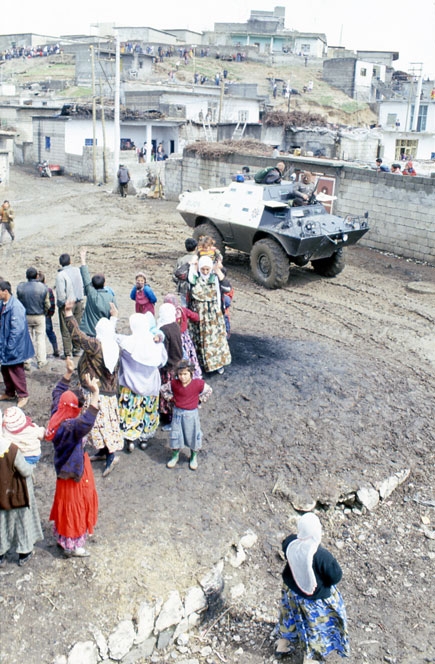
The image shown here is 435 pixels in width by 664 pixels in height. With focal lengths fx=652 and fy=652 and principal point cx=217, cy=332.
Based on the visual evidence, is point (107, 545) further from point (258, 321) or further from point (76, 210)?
point (76, 210)

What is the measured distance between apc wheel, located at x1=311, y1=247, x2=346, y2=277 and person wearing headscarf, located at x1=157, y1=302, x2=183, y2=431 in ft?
20.1

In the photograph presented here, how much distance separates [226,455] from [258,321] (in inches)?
150

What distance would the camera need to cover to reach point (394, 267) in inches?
522

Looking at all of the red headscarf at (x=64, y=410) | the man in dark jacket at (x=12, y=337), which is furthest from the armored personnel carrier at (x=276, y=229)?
the red headscarf at (x=64, y=410)

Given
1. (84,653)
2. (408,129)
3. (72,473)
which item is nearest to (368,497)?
(72,473)

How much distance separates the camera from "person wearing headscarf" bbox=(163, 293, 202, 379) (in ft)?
21.7

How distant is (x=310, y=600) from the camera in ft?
13.2

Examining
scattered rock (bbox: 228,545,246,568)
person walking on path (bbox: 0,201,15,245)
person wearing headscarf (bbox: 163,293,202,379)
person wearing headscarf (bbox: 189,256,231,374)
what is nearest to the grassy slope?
person walking on path (bbox: 0,201,15,245)

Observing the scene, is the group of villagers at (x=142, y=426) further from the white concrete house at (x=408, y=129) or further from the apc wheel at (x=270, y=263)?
the white concrete house at (x=408, y=129)

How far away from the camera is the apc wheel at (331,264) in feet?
39.3

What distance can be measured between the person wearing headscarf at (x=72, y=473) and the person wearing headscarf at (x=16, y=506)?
19 centimetres

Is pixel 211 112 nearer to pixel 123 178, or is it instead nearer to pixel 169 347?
pixel 123 178

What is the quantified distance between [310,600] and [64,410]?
2.11 meters

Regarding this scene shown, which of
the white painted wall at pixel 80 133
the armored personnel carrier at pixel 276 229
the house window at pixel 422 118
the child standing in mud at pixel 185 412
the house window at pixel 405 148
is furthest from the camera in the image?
the house window at pixel 422 118
